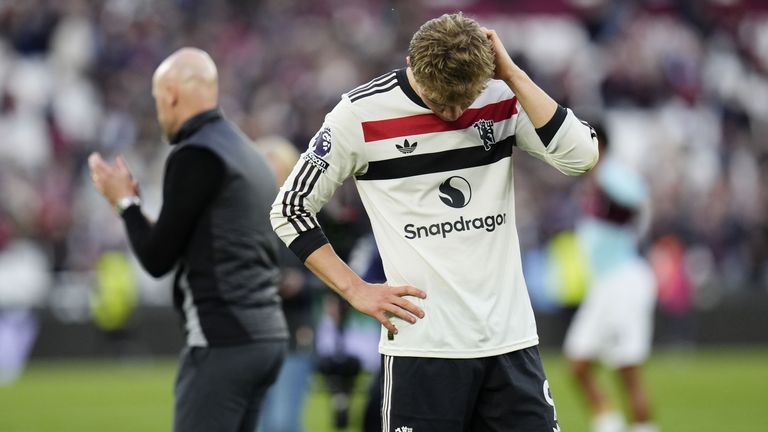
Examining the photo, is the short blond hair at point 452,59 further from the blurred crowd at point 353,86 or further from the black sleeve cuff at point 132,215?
the blurred crowd at point 353,86

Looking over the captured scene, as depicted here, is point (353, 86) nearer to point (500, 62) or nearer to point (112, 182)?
point (112, 182)

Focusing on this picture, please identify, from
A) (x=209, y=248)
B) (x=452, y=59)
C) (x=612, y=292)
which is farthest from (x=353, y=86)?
(x=452, y=59)

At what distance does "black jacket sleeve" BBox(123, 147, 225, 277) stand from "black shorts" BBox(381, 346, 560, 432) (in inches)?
51.8

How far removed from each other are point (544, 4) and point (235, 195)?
20690 mm

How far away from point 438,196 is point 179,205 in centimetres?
135

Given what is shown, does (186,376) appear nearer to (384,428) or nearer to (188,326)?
(188,326)

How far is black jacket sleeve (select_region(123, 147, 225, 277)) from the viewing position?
18.6 ft

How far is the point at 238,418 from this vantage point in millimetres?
5766

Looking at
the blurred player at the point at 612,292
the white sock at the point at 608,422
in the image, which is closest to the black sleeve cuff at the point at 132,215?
the blurred player at the point at 612,292

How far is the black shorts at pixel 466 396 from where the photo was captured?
4797mm

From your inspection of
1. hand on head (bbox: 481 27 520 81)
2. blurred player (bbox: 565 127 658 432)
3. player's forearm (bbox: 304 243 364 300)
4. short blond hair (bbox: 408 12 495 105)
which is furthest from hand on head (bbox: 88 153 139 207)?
blurred player (bbox: 565 127 658 432)

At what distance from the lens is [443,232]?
16.0 ft

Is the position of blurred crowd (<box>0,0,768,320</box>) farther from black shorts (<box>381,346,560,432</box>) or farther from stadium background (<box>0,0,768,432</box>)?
black shorts (<box>381,346,560,432</box>)

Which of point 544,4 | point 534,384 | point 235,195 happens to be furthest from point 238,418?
point 544,4
